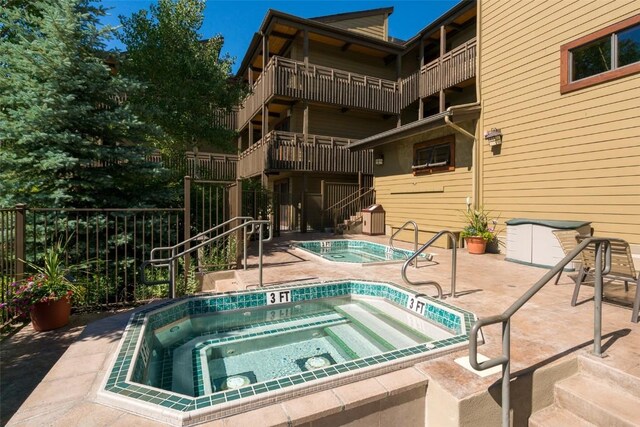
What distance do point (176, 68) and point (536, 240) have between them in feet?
35.6

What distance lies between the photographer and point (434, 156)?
1008cm

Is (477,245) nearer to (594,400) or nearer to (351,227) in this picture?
(351,227)

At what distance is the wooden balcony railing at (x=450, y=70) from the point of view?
11.7 meters

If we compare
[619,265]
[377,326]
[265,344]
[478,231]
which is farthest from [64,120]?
[478,231]

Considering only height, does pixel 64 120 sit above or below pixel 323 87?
below

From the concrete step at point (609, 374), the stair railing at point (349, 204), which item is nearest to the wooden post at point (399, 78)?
the stair railing at point (349, 204)

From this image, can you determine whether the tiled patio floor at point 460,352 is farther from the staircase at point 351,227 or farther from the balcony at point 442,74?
the balcony at point 442,74

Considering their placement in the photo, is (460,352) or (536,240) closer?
(460,352)

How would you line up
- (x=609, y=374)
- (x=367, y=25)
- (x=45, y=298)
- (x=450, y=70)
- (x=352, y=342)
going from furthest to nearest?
(x=367, y=25)
(x=450, y=70)
(x=352, y=342)
(x=45, y=298)
(x=609, y=374)

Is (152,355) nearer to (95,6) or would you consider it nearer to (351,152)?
(95,6)

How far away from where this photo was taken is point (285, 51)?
635 inches

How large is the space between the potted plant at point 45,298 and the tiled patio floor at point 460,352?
0.55 feet

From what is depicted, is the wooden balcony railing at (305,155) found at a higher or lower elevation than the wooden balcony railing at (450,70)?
lower

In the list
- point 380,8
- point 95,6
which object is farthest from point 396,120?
point 95,6
